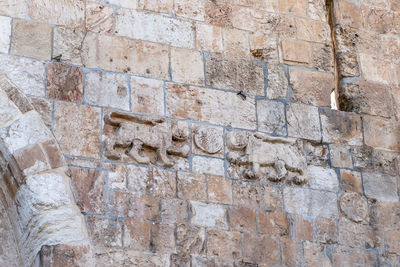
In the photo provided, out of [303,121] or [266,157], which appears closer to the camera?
[266,157]

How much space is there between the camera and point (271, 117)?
19.9 feet

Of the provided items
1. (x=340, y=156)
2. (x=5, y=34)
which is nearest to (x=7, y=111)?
(x=5, y=34)

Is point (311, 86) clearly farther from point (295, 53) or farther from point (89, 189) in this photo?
point (89, 189)

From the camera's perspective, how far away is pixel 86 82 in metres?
5.65

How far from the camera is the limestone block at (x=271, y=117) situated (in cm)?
602

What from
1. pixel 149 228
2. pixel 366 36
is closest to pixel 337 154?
pixel 366 36

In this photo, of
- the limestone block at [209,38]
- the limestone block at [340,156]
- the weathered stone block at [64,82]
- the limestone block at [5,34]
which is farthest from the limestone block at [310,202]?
the limestone block at [5,34]

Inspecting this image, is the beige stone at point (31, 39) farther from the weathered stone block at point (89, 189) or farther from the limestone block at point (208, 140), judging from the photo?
the limestone block at point (208, 140)

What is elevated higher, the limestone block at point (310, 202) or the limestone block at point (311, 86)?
the limestone block at point (311, 86)

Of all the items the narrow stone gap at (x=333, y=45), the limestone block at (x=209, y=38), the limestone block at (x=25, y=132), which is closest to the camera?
the limestone block at (x=25, y=132)

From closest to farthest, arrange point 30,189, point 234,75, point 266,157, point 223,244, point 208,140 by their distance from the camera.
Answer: point 30,189 → point 223,244 → point 208,140 → point 266,157 → point 234,75

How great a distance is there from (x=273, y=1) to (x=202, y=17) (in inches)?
25.6

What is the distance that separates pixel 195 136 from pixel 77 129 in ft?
2.63

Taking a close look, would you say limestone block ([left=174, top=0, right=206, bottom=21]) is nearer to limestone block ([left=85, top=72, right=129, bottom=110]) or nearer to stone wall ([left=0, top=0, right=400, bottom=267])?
stone wall ([left=0, top=0, right=400, bottom=267])
